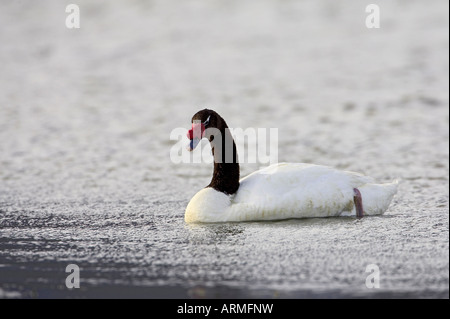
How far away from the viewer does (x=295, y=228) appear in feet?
Result: 22.9

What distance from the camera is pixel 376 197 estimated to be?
24.6 ft

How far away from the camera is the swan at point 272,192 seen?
23.6 feet

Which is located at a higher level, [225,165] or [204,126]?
[204,126]

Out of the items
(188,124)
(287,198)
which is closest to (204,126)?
(287,198)

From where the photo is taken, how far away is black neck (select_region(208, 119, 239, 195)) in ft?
24.2

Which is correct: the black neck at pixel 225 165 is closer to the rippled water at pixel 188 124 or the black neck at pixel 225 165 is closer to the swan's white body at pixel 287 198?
the swan's white body at pixel 287 198

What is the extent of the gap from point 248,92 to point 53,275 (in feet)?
27.7

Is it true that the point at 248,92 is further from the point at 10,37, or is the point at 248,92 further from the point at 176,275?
the point at 176,275

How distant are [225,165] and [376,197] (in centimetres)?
154

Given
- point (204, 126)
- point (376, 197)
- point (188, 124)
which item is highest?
point (188, 124)

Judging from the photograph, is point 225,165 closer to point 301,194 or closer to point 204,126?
point 204,126

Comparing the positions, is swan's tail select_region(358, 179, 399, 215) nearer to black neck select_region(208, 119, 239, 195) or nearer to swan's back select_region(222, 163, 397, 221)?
swan's back select_region(222, 163, 397, 221)

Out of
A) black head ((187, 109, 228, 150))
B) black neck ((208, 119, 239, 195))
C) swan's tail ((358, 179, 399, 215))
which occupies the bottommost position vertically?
swan's tail ((358, 179, 399, 215))

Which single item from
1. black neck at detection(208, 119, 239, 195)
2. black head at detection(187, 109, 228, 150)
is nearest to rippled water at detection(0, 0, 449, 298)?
black neck at detection(208, 119, 239, 195)
